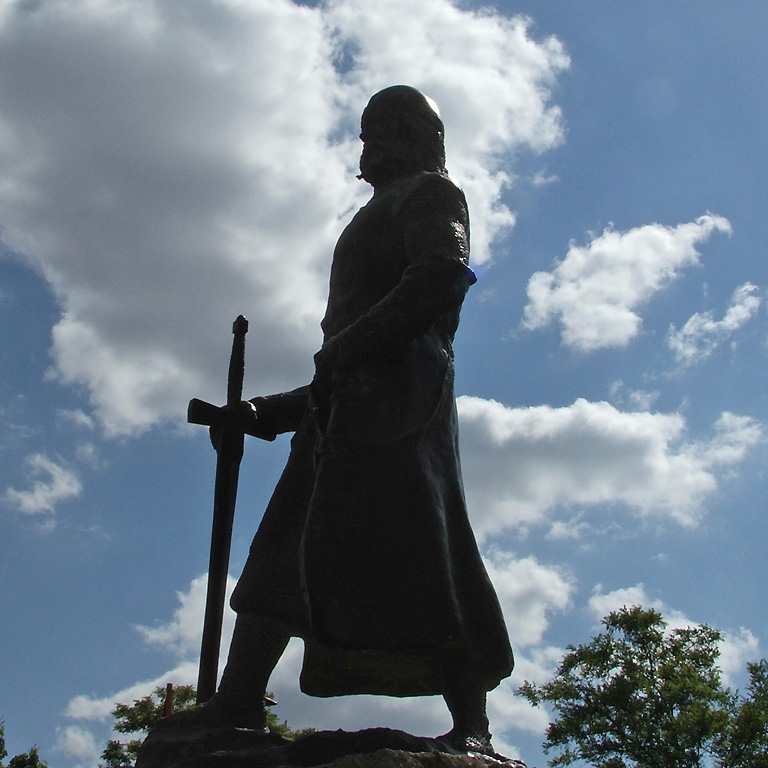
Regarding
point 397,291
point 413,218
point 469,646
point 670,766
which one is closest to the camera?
point 469,646

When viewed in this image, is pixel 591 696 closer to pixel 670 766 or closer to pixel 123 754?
pixel 670 766

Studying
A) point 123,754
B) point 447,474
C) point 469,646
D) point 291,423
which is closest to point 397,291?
point 447,474

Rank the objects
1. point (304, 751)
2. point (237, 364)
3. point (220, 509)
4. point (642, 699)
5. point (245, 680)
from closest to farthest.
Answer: point (304, 751) → point (245, 680) → point (220, 509) → point (237, 364) → point (642, 699)

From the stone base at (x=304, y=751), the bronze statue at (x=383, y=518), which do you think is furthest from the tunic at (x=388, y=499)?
the stone base at (x=304, y=751)

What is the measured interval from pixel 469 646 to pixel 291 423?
143 cm

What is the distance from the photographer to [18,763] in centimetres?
1792

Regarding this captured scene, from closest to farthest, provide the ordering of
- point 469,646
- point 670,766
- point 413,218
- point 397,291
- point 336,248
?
point 469,646, point 397,291, point 413,218, point 336,248, point 670,766

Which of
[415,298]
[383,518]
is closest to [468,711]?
[383,518]

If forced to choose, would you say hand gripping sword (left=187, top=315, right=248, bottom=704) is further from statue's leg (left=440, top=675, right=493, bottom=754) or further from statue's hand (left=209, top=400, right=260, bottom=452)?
statue's leg (left=440, top=675, right=493, bottom=754)

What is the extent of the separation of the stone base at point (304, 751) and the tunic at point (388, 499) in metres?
0.35

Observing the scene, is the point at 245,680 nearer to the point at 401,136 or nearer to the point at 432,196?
the point at 432,196

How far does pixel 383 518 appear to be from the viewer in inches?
132

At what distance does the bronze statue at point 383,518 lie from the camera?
128 inches

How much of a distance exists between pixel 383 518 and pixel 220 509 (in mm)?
946
